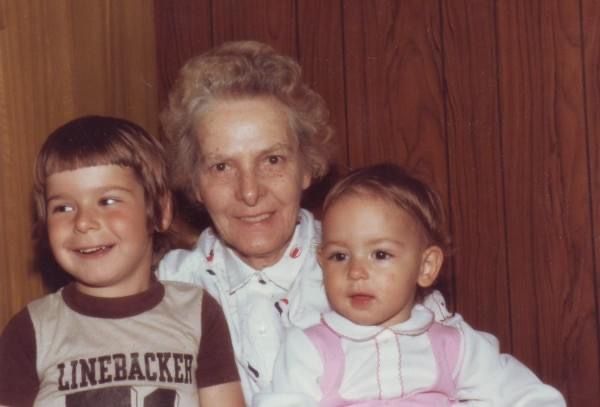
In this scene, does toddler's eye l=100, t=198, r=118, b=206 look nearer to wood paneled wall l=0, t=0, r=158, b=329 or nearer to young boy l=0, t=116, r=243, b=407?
young boy l=0, t=116, r=243, b=407

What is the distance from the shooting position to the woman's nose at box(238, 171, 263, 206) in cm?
214

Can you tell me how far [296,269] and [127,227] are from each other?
0.51 meters

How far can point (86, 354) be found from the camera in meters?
1.90

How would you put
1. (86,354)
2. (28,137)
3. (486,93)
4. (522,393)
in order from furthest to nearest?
1. (486,93)
2. (28,137)
3. (522,393)
4. (86,354)

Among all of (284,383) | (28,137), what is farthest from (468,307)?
(28,137)

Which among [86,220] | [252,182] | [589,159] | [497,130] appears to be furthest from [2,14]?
[589,159]

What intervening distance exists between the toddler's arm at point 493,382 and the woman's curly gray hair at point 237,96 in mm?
640

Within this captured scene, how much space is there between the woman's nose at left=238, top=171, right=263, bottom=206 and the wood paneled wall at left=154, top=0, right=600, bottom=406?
62 centimetres

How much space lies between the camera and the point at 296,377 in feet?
6.35

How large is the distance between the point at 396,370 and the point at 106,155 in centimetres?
76

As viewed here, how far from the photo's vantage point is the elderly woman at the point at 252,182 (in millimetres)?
2201

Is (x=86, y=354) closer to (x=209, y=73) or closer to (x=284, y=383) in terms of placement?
(x=284, y=383)

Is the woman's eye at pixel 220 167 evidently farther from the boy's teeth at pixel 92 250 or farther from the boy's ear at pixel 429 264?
the boy's ear at pixel 429 264

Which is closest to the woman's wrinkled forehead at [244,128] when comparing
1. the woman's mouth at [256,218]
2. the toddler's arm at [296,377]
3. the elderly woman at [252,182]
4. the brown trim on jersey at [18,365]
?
the elderly woman at [252,182]
